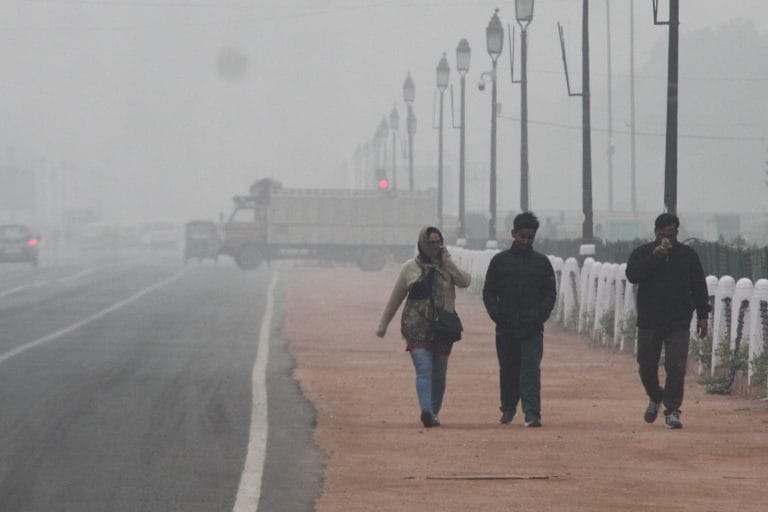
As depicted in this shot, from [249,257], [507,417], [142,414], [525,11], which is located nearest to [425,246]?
[507,417]

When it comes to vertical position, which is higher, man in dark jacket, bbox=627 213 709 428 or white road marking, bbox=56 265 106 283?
man in dark jacket, bbox=627 213 709 428

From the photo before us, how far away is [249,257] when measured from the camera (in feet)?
226

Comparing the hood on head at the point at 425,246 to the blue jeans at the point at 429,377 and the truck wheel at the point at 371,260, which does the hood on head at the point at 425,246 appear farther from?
the truck wheel at the point at 371,260

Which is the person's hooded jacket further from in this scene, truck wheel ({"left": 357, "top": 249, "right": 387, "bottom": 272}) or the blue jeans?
truck wheel ({"left": 357, "top": 249, "right": 387, "bottom": 272})

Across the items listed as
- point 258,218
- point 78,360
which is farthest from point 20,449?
point 258,218

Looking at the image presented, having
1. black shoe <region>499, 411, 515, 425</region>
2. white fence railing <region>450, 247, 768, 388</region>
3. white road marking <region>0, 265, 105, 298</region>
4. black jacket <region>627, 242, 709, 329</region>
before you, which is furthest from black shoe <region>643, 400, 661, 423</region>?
white road marking <region>0, 265, 105, 298</region>

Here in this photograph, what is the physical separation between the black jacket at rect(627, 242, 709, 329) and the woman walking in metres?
1.41

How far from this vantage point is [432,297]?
51.0ft

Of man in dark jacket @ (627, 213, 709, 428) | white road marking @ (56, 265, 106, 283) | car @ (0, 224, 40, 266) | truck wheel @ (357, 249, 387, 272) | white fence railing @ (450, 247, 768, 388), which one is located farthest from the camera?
car @ (0, 224, 40, 266)

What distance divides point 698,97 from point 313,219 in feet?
414

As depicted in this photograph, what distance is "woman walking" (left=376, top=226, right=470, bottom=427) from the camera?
15.4m

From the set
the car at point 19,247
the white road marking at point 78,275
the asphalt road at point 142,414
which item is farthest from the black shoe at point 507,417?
the car at point 19,247

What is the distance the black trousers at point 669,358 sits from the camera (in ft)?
49.7

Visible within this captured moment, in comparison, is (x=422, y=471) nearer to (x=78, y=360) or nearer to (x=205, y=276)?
(x=78, y=360)
